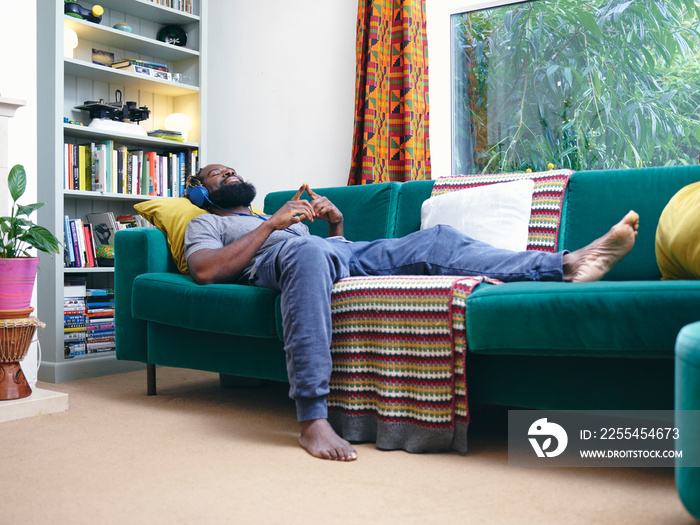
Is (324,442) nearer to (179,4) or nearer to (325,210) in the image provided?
(325,210)

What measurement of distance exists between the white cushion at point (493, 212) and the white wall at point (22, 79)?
1996 millimetres

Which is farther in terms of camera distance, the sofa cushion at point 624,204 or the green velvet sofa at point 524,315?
the sofa cushion at point 624,204

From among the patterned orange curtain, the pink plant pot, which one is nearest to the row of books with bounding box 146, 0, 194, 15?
the patterned orange curtain

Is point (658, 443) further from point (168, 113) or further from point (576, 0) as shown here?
point (168, 113)

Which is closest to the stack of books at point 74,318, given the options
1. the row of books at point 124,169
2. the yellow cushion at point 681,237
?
the row of books at point 124,169

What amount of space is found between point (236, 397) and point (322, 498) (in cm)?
123

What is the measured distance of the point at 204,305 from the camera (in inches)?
83.8

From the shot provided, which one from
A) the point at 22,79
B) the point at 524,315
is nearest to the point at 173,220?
the point at 22,79

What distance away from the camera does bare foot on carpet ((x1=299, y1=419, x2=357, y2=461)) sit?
1655 millimetres

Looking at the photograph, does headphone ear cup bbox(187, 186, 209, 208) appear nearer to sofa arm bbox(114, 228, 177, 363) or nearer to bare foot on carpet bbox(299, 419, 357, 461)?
sofa arm bbox(114, 228, 177, 363)

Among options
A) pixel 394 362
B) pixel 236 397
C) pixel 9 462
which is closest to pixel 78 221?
pixel 236 397

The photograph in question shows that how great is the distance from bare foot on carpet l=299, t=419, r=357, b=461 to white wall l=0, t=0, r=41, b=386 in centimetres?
172

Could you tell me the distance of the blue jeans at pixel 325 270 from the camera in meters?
1.72

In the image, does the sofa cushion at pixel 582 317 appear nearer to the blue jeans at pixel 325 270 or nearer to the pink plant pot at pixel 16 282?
the blue jeans at pixel 325 270
